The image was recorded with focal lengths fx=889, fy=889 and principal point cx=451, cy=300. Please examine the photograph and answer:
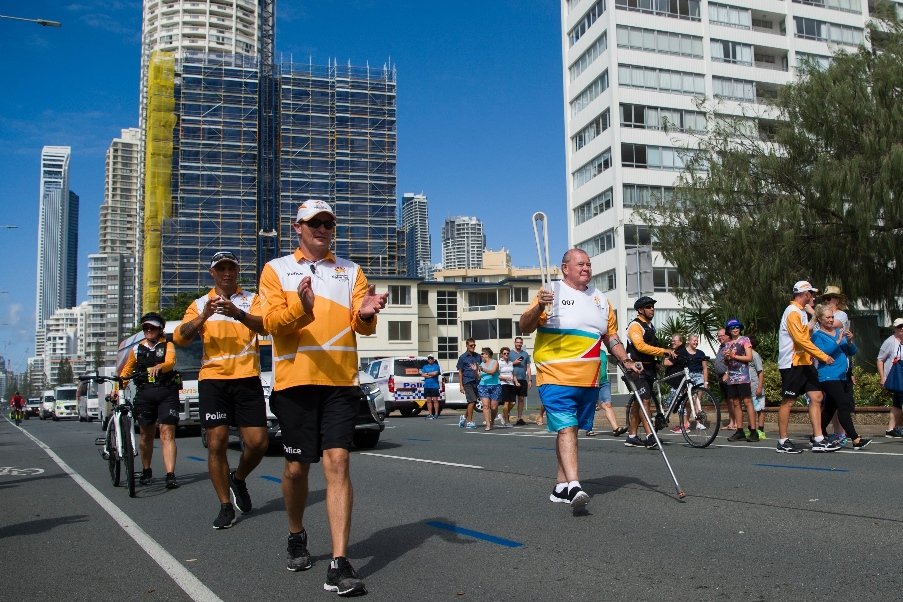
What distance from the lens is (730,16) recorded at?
205ft

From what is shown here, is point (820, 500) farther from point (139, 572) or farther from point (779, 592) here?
point (139, 572)

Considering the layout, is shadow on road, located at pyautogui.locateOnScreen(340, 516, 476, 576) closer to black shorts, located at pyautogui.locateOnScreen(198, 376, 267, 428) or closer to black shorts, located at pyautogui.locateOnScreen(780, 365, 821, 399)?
black shorts, located at pyautogui.locateOnScreen(198, 376, 267, 428)

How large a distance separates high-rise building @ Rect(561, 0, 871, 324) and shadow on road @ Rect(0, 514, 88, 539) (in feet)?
167

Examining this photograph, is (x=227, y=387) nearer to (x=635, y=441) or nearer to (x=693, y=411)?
(x=635, y=441)

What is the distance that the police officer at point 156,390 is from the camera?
932cm

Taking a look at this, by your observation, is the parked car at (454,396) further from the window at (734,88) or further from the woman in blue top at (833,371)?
the window at (734,88)

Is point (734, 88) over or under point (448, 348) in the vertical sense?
over

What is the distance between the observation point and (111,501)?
873 cm

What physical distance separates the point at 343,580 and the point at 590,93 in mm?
61340

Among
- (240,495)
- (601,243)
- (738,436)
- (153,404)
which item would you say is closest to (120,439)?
(153,404)

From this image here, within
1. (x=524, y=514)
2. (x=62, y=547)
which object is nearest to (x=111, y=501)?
(x=62, y=547)

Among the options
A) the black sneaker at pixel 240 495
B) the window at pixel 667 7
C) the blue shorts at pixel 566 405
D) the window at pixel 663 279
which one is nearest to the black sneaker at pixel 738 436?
the blue shorts at pixel 566 405

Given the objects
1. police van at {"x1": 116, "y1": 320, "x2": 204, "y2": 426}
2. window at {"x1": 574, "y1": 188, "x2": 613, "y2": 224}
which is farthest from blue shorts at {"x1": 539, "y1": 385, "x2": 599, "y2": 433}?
window at {"x1": 574, "y1": 188, "x2": 613, "y2": 224}

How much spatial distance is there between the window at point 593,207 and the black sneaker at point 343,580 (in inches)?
2227
